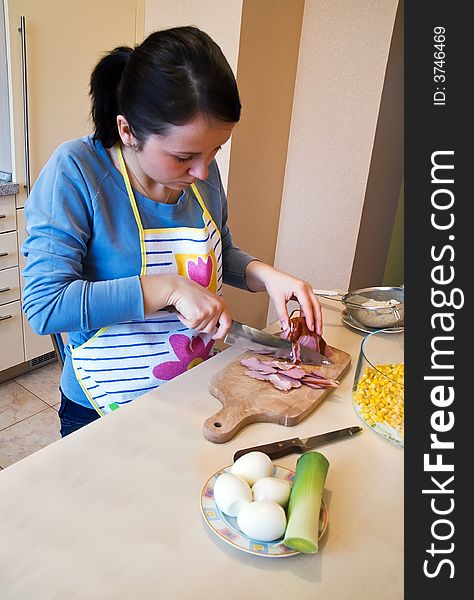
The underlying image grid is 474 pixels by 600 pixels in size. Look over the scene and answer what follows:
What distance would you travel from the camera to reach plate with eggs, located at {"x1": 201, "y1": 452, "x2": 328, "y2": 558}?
0.73 meters

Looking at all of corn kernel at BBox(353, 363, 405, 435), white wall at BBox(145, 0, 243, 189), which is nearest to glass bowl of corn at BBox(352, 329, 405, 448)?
corn kernel at BBox(353, 363, 405, 435)

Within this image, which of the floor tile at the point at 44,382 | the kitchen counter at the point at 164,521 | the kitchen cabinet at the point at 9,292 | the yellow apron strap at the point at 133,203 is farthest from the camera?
the floor tile at the point at 44,382

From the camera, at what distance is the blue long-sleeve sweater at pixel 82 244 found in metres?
0.99

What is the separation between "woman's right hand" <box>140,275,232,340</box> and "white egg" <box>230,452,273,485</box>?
0.28m

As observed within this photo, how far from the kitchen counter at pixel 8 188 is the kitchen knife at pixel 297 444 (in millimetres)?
1829

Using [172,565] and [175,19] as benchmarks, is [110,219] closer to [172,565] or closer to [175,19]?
[172,565]

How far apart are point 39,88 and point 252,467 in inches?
81.5

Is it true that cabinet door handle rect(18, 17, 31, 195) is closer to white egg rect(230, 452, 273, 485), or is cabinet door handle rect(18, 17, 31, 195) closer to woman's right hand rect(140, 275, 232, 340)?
woman's right hand rect(140, 275, 232, 340)

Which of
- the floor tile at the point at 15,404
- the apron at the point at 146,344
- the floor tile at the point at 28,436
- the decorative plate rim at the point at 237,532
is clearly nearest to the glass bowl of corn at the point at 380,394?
the decorative plate rim at the point at 237,532

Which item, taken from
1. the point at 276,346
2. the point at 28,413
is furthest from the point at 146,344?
the point at 28,413

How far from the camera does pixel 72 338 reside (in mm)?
1170

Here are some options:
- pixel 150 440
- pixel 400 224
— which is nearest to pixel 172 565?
pixel 150 440

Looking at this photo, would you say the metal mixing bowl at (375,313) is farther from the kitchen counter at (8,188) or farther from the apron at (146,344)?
the kitchen counter at (8,188)

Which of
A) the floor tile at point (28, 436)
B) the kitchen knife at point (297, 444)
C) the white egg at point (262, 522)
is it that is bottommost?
the floor tile at point (28, 436)
